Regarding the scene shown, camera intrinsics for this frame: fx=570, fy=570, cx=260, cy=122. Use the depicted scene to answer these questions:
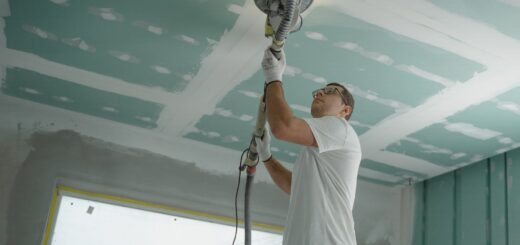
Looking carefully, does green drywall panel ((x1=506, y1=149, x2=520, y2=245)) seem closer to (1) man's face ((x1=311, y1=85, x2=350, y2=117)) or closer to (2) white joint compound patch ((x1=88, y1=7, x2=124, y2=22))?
(1) man's face ((x1=311, y1=85, x2=350, y2=117))

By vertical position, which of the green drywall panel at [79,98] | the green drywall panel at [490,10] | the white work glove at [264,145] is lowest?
the white work glove at [264,145]

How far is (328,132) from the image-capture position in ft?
7.14

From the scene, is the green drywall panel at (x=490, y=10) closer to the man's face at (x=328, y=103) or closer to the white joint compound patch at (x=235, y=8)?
the man's face at (x=328, y=103)

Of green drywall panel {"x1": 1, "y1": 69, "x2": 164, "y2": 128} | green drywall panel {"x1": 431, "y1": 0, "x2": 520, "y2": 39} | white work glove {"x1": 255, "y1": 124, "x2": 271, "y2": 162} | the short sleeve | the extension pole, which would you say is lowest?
the extension pole

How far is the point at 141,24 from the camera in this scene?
2.73m

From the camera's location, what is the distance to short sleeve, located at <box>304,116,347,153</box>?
7.04 feet

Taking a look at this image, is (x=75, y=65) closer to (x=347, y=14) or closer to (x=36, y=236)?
(x=36, y=236)

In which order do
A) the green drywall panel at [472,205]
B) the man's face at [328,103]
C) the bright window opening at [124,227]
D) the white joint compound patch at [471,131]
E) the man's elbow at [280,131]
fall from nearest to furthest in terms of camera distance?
the man's elbow at [280,131], the man's face at [328,103], the white joint compound patch at [471,131], the bright window opening at [124,227], the green drywall panel at [472,205]

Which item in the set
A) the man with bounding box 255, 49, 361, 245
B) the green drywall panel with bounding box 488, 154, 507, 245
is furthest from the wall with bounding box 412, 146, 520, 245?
the man with bounding box 255, 49, 361, 245

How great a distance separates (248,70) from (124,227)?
140 cm

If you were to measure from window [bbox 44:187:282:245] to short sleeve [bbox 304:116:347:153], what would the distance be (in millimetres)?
1845

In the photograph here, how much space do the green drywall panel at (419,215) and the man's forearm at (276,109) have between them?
247 cm

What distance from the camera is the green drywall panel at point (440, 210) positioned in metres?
3.97

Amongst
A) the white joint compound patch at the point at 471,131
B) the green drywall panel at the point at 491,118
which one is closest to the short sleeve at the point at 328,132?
the green drywall panel at the point at 491,118
